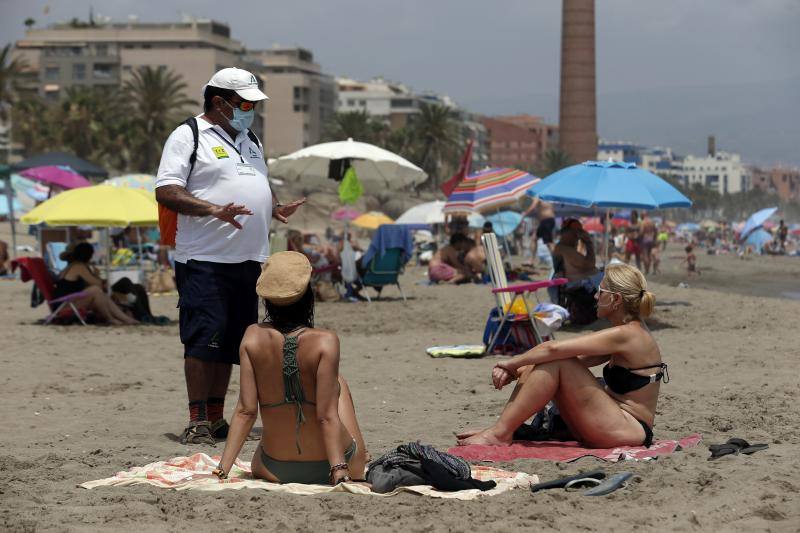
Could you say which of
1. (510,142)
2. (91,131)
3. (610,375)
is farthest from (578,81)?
(510,142)

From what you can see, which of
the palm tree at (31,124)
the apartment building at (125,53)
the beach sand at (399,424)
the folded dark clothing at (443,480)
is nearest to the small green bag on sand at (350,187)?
the beach sand at (399,424)

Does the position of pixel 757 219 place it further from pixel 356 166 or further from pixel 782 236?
pixel 356 166

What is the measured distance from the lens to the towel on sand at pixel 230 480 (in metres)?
4.73

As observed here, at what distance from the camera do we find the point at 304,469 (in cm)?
484

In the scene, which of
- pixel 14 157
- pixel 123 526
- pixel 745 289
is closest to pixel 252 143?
pixel 123 526

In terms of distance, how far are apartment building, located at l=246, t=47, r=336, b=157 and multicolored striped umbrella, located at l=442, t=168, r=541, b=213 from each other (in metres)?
92.3

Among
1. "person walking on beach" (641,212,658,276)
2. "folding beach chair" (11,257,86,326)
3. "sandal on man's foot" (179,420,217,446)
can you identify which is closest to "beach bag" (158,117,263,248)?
"sandal on man's foot" (179,420,217,446)

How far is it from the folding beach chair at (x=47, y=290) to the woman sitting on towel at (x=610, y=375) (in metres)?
7.62

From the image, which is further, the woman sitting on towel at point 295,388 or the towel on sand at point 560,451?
the towel on sand at point 560,451

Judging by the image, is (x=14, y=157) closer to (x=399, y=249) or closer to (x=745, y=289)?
(x=745, y=289)

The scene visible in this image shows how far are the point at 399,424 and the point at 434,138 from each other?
97.5 meters

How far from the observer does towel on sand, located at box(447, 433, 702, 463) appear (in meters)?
5.50

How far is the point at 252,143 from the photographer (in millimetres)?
6312

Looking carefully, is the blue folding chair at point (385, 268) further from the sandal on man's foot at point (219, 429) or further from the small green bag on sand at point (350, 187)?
the sandal on man's foot at point (219, 429)
